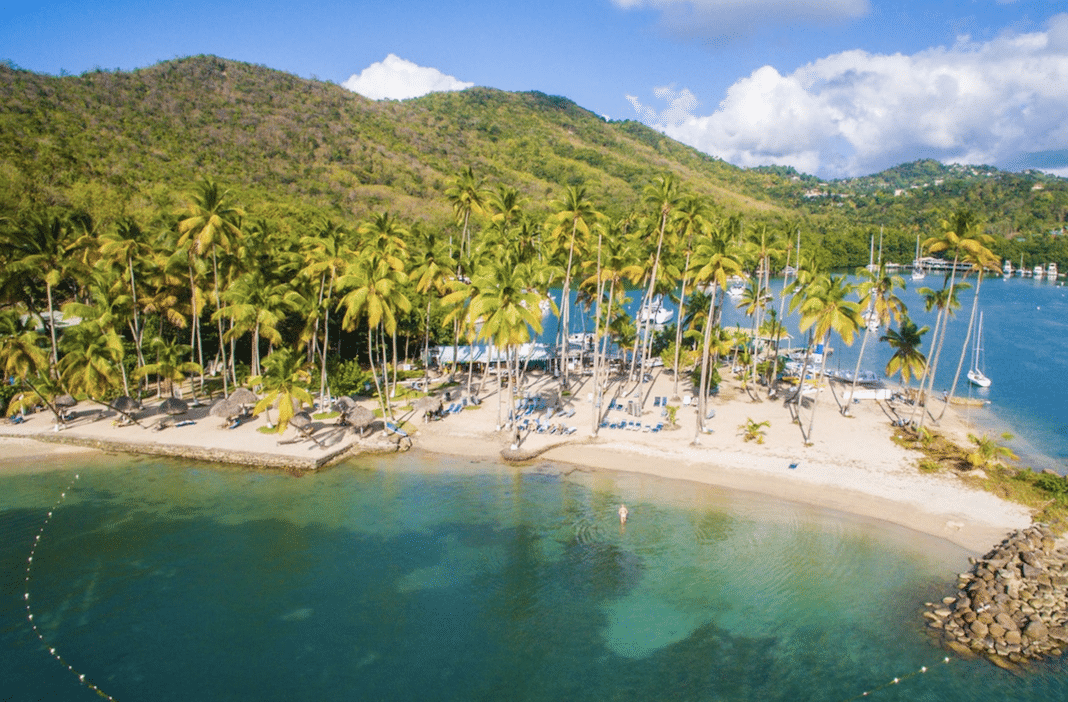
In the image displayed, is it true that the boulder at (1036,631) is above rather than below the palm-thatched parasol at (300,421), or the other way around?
below

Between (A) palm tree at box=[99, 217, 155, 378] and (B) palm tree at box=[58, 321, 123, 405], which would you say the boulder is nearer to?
(B) palm tree at box=[58, 321, 123, 405]

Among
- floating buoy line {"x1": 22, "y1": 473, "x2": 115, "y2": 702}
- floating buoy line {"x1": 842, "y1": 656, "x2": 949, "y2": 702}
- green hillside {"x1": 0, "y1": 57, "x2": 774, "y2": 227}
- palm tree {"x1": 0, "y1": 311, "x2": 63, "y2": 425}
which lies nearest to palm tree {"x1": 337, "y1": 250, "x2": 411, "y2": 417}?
floating buoy line {"x1": 22, "y1": 473, "x2": 115, "y2": 702}

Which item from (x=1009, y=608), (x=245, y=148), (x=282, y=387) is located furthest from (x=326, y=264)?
(x=245, y=148)

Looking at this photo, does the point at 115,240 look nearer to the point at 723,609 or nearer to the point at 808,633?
the point at 723,609

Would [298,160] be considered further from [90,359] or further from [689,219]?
[689,219]

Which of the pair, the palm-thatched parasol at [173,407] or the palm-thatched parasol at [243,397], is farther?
the palm-thatched parasol at [173,407]

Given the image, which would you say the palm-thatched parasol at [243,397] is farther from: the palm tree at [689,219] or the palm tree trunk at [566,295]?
the palm tree at [689,219]

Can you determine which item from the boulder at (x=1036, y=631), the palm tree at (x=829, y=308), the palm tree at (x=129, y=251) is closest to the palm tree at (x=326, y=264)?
the palm tree at (x=129, y=251)
